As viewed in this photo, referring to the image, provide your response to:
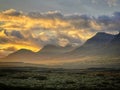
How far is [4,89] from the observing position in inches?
2164

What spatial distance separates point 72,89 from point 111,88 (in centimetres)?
993

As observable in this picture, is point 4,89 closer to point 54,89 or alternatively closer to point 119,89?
point 54,89

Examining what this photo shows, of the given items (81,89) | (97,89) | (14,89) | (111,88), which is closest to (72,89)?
(81,89)

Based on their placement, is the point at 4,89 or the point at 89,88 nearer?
the point at 4,89

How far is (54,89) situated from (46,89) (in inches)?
83.1

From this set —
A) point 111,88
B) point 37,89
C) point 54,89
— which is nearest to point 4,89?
point 37,89

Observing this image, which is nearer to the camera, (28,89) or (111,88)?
(28,89)

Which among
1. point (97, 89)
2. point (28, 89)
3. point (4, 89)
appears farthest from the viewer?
point (97, 89)

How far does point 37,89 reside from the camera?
60.7 meters

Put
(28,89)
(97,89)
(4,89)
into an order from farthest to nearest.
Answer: (97,89) → (28,89) → (4,89)

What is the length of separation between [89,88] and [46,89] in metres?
10.6

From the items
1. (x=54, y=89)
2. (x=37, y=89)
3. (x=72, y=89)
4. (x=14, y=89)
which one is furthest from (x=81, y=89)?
(x=14, y=89)

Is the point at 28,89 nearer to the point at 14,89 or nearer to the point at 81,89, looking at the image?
the point at 14,89

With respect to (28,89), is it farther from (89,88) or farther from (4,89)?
(89,88)
